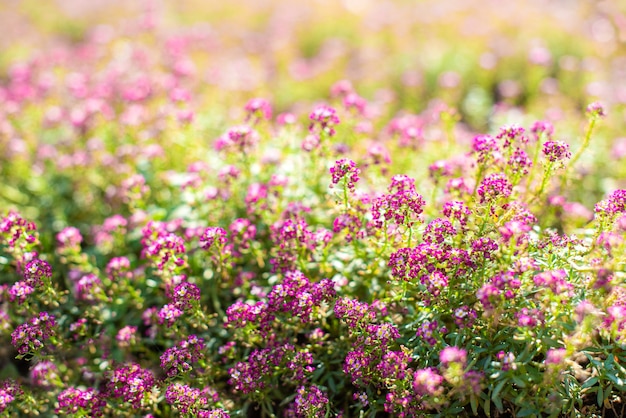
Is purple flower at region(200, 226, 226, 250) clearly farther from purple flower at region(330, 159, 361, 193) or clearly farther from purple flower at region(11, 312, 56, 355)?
purple flower at region(11, 312, 56, 355)

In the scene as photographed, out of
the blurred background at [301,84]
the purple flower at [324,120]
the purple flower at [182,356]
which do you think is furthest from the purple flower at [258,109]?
the purple flower at [182,356]

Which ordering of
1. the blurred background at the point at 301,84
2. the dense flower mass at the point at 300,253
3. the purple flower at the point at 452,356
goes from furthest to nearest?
the blurred background at the point at 301,84 < the dense flower mass at the point at 300,253 < the purple flower at the point at 452,356

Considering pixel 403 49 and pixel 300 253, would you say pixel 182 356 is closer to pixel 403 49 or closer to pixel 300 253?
pixel 300 253

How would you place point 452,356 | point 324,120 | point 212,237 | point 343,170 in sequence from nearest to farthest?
point 452,356 < point 343,170 < point 212,237 < point 324,120

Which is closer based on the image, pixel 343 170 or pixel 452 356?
pixel 452 356

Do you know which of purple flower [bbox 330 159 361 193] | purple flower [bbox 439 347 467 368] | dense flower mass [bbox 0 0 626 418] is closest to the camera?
purple flower [bbox 439 347 467 368]

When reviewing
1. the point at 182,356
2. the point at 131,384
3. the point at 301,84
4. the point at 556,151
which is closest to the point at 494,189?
the point at 556,151

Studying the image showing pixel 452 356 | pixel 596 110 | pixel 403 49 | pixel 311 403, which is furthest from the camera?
pixel 403 49

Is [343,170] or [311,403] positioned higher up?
[343,170]

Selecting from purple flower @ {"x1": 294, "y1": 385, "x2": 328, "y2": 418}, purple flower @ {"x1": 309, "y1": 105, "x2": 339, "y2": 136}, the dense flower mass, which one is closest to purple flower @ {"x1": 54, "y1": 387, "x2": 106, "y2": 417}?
the dense flower mass

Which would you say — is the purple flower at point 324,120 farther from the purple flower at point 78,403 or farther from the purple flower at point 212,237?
the purple flower at point 78,403

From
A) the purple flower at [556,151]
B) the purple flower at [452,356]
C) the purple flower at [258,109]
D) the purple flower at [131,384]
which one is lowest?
the purple flower at [131,384]

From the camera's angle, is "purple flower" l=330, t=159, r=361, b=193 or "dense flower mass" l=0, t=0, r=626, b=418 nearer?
"dense flower mass" l=0, t=0, r=626, b=418

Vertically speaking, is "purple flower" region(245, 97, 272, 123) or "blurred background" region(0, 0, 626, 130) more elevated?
"blurred background" region(0, 0, 626, 130)
